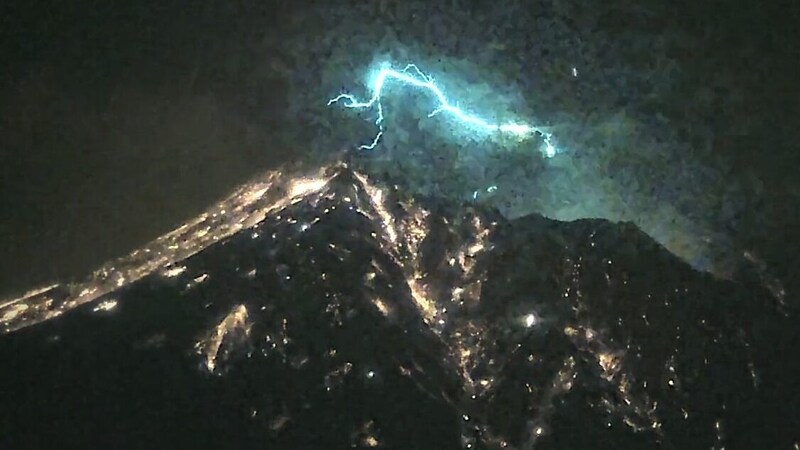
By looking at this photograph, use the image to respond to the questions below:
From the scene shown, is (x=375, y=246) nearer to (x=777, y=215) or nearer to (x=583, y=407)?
(x=583, y=407)

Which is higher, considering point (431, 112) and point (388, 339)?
point (431, 112)

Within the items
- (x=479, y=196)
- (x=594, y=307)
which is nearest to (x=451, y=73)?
(x=479, y=196)

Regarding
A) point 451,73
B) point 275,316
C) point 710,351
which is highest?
point 451,73

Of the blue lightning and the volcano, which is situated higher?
the blue lightning
